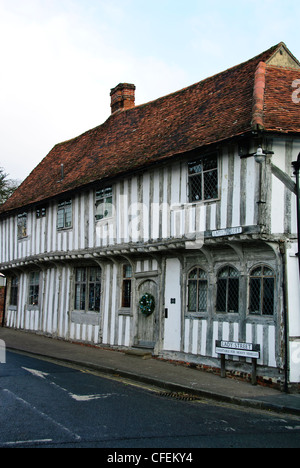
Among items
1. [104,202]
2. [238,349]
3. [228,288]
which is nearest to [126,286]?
[104,202]

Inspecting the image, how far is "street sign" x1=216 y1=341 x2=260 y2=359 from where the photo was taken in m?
9.88

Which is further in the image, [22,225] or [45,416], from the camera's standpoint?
[22,225]

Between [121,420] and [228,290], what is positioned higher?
[228,290]

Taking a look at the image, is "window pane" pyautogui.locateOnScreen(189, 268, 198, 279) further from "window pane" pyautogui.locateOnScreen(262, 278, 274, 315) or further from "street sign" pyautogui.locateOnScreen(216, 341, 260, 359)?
"window pane" pyautogui.locateOnScreen(262, 278, 274, 315)

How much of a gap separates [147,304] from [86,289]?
3558 mm

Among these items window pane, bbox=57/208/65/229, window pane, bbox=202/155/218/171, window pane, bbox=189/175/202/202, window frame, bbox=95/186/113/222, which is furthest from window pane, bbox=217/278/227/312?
window pane, bbox=57/208/65/229

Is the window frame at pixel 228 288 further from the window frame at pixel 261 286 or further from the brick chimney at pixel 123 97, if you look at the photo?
the brick chimney at pixel 123 97

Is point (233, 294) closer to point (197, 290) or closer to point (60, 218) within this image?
point (197, 290)

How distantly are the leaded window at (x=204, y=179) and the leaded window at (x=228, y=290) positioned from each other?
180cm

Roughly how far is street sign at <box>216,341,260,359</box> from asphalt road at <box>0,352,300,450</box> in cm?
191

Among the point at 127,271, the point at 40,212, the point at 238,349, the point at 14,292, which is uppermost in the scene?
the point at 40,212

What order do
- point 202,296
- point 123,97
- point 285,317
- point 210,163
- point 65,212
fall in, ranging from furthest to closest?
point 123,97
point 65,212
point 202,296
point 210,163
point 285,317

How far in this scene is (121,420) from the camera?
667cm
